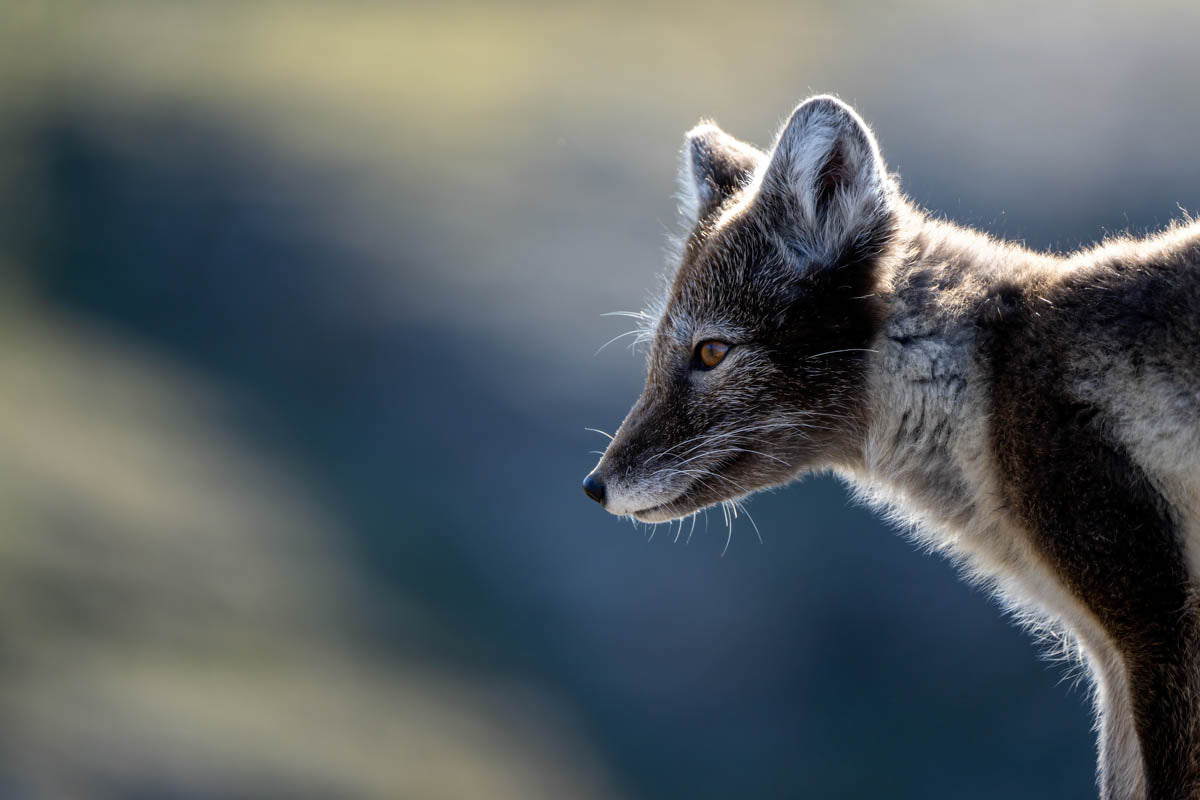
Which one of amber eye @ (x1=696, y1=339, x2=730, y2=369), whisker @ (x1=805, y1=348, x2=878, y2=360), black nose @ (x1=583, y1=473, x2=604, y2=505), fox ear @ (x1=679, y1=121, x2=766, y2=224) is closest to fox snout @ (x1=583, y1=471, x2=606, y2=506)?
black nose @ (x1=583, y1=473, x2=604, y2=505)

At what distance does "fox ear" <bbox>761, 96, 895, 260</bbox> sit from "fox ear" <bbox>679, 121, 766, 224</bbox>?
642 mm

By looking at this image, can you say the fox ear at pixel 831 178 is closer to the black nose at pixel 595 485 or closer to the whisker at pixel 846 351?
the whisker at pixel 846 351

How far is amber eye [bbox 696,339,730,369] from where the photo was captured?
3.90 meters

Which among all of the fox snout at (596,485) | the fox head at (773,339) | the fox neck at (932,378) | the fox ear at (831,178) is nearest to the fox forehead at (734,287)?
the fox head at (773,339)

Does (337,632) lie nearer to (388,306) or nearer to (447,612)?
(447,612)

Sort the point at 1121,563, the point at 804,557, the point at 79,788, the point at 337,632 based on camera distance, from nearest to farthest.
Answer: the point at 1121,563 → the point at 79,788 → the point at 804,557 → the point at 337,632

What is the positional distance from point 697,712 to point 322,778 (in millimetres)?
3610

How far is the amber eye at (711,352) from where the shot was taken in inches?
154

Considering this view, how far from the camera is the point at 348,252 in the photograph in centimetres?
1487

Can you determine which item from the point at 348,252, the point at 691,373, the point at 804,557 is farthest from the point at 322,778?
the point at 691,373

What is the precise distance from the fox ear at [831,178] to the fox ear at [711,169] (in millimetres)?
642

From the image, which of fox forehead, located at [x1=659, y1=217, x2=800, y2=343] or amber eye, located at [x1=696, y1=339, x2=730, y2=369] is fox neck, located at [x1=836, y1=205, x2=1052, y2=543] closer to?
fox forehead, located at [x1=659, y1=217, x2=800, y2=343]

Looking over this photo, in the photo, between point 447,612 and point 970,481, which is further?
point 447,612

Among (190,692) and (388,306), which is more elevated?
(388,306)
